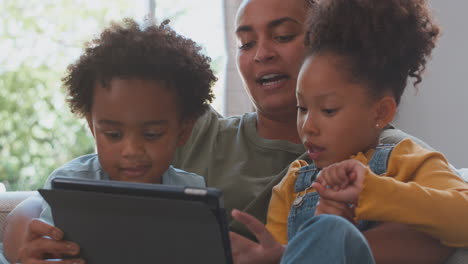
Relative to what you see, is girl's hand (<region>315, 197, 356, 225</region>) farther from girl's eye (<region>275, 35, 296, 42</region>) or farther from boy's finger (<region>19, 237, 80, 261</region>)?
girl's eye (<region>275, 35, 296, 42</region>)

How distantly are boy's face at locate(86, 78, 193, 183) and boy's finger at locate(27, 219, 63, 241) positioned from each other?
24 cm

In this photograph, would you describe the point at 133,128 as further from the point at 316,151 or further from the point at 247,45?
the point at 247,45

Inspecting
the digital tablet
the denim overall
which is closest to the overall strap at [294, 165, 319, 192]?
the denim overall

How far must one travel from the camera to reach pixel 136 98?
140 cm

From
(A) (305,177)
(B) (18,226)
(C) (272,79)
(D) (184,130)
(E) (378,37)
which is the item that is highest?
(E) (378,37)

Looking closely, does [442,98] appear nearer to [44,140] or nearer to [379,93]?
[379,93]

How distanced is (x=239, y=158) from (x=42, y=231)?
657mm

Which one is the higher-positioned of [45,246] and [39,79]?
[39,79]

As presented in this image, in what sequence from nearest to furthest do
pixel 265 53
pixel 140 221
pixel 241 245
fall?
1. pixel 140 221
2. pixel 241 245
3. pixel 265 53

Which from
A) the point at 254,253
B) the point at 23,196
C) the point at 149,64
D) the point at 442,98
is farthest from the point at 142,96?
the point at 442,98

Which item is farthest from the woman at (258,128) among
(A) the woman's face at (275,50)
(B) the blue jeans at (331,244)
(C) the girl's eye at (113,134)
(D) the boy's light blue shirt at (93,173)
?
(B) the blue jeans at (331,244)

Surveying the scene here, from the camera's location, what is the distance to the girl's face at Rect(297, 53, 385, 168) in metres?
1.34

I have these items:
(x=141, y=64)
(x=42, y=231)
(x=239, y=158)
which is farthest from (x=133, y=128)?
(x=239, y=158)

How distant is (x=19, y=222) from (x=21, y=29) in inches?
123
